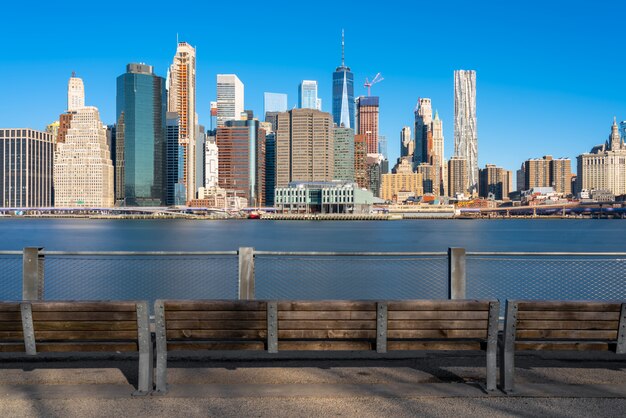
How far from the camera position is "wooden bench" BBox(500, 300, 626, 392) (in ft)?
19.9

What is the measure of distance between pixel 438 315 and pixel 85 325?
122 inches

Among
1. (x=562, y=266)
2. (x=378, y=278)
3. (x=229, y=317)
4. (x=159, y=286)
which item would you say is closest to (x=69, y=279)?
(x=159, y=286)

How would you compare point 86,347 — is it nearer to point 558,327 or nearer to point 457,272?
point 558,327

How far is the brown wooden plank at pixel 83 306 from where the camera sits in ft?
19.2

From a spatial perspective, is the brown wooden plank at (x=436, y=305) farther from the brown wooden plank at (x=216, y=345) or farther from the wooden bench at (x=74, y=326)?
the wooden bench at (x=74, y=326)

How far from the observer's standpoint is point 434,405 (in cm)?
590

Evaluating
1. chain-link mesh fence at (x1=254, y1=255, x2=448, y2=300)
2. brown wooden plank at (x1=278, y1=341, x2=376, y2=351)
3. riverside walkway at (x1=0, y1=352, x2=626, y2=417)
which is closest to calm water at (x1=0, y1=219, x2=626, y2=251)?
chain-link mesh fence at (x1=254, y1=255, x2=448, y2=300)

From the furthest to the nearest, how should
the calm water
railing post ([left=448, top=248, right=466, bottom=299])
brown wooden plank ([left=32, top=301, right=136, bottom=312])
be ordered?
the calm water
railing post ([left=448, top=248, right=466, bottom=299])
brown wooden plank ([left=32, top=301, right=136, bottom=312])

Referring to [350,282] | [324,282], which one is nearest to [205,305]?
[350,282]

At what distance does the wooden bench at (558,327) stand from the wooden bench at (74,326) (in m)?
3.25

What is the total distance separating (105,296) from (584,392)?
21318 mm

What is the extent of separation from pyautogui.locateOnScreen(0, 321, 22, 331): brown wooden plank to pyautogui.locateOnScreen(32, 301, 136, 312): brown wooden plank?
0.82 ft

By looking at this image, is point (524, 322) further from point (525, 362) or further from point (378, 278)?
point (378, 278)

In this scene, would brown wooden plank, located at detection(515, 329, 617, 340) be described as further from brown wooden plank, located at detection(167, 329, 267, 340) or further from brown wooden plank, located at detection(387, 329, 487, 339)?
brown wooden plank, located at detection(167, 329, 267, 340)
